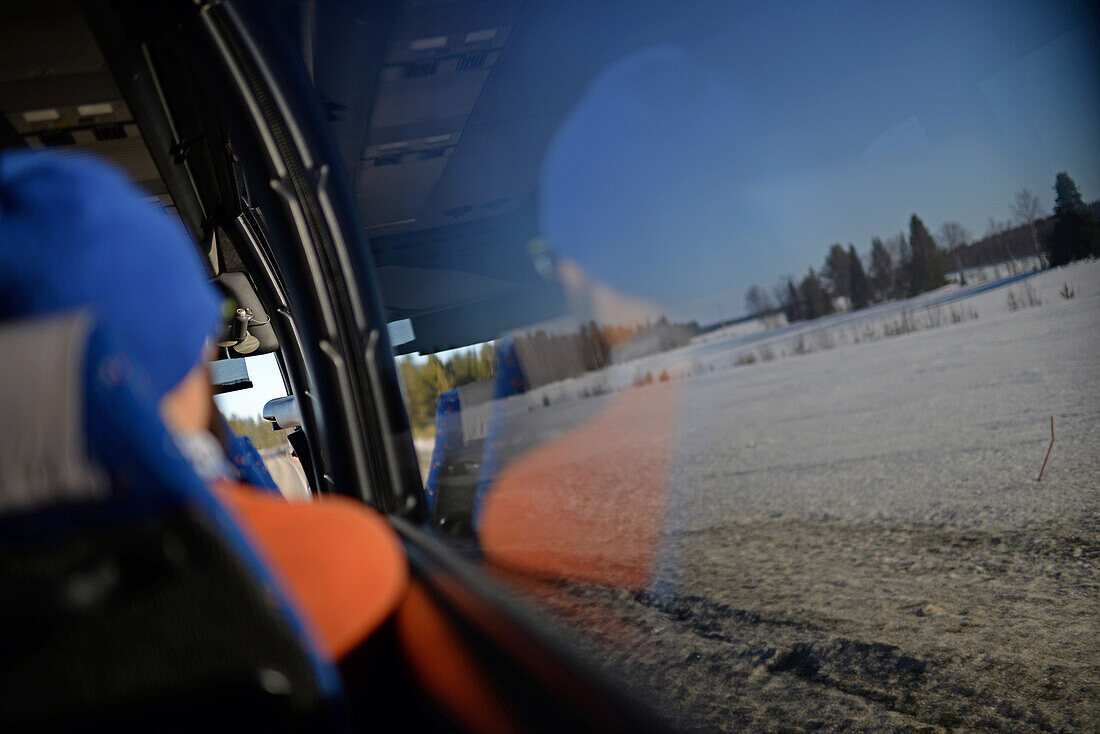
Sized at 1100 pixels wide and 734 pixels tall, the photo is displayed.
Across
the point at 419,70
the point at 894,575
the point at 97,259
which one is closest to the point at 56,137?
the point at 419,70

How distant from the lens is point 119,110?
2746 mm

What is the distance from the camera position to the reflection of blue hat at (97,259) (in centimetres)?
33

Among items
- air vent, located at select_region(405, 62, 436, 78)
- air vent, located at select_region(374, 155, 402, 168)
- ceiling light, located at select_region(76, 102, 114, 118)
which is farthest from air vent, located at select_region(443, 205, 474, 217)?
ceiling light, located at select_region(76, 102, 114, 118)

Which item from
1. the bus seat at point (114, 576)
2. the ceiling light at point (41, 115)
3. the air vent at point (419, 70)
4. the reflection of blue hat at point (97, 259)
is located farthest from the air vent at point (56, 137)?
the bus seat at point (114, 576)

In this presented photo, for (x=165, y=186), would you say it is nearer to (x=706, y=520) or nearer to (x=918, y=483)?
(x=706, y=520)

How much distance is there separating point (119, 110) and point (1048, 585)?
453cm

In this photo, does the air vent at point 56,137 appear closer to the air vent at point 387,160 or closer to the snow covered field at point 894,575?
the air vent at point 387,160

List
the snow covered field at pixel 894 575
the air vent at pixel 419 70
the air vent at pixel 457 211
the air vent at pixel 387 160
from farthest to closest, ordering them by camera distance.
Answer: the air vent at pixel 457 211
the air vent at pixel 387 160
the air vent at pixel 419 70
the snow covered field at pixel 894 575

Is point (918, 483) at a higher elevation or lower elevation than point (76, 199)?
lower

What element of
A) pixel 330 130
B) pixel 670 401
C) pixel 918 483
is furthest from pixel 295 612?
pixel 670 401

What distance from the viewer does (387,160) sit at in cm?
438

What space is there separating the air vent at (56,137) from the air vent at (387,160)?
5.76ft

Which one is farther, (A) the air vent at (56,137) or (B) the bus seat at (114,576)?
(A) the air vent at (56,137)

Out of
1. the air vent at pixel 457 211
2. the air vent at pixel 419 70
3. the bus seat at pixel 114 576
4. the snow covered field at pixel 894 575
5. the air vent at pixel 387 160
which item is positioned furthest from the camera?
the air vent at pixel 457 211
